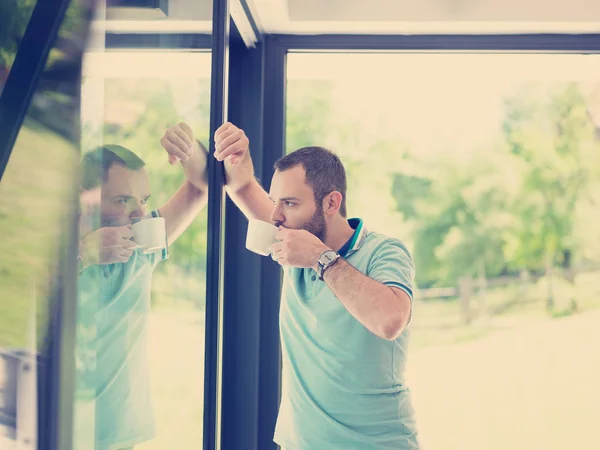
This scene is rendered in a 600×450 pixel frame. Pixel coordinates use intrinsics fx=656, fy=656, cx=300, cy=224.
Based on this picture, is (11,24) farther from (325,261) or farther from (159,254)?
(325,261)

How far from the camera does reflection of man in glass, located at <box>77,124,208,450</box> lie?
0.68 metres

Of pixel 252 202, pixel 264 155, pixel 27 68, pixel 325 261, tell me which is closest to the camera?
pixel 27 68

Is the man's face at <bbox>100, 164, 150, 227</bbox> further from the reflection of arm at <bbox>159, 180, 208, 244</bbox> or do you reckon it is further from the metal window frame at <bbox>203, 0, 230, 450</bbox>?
the metal window frame at <bbox>203, 0, 230, 450</bbox>

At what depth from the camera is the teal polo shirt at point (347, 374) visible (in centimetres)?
142

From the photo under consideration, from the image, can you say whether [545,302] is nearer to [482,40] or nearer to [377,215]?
[377,215]

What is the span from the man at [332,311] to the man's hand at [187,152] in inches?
2.0

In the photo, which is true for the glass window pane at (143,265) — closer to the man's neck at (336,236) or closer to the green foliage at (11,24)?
the green foliage at (11,24)

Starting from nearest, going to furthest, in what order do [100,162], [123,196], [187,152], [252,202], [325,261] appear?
[100,162], [123,196], [187,152], [325,261], [252,202]

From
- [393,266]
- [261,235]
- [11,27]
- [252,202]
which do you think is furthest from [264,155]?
[11,27]

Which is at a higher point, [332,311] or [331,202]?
[331,202]

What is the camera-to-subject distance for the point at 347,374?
1444mm

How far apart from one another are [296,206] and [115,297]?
77 centimetres

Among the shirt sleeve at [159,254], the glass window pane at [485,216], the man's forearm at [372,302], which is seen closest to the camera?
the shirt sleeve at [159,254]

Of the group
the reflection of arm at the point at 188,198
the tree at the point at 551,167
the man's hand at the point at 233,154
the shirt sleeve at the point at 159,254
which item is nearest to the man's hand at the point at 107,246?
the shirt sleeve at the point at 159,254
